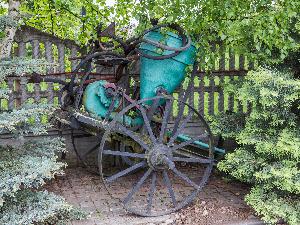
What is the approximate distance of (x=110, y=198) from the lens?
17.8ft

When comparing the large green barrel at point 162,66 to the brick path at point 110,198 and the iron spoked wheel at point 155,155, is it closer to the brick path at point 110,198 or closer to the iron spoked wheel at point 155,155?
the iron spoked wheel at point 155,155

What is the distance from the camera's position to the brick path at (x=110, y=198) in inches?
188

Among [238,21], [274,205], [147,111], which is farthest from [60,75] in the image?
[274,205]

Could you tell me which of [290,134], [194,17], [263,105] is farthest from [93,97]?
[290,134]

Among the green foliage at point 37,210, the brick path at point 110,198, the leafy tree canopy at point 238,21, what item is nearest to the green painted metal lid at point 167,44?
the leafy tree canopy at point 238,21

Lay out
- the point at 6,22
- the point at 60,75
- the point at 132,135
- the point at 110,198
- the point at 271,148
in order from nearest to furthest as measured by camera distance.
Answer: the point at 6,22 < the point at 271,148 < the point at 132,135 < the point at 110,198 < the point at 60,75

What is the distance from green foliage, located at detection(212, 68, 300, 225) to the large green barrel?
Result: 0.80 metres

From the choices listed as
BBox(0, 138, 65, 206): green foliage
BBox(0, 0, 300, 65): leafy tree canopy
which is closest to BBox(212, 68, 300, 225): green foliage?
BBox(0, 0, 300, 65): leafy tree canopy

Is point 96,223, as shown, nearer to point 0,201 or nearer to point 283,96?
point 0,201

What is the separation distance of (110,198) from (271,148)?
2135 millimetres

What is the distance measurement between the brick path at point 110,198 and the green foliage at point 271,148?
0.40m

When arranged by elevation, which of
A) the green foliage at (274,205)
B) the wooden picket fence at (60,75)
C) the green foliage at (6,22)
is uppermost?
the green foliage at (6,22)

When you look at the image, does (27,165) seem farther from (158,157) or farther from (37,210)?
(158,157)

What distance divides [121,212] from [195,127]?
8.13 ft
